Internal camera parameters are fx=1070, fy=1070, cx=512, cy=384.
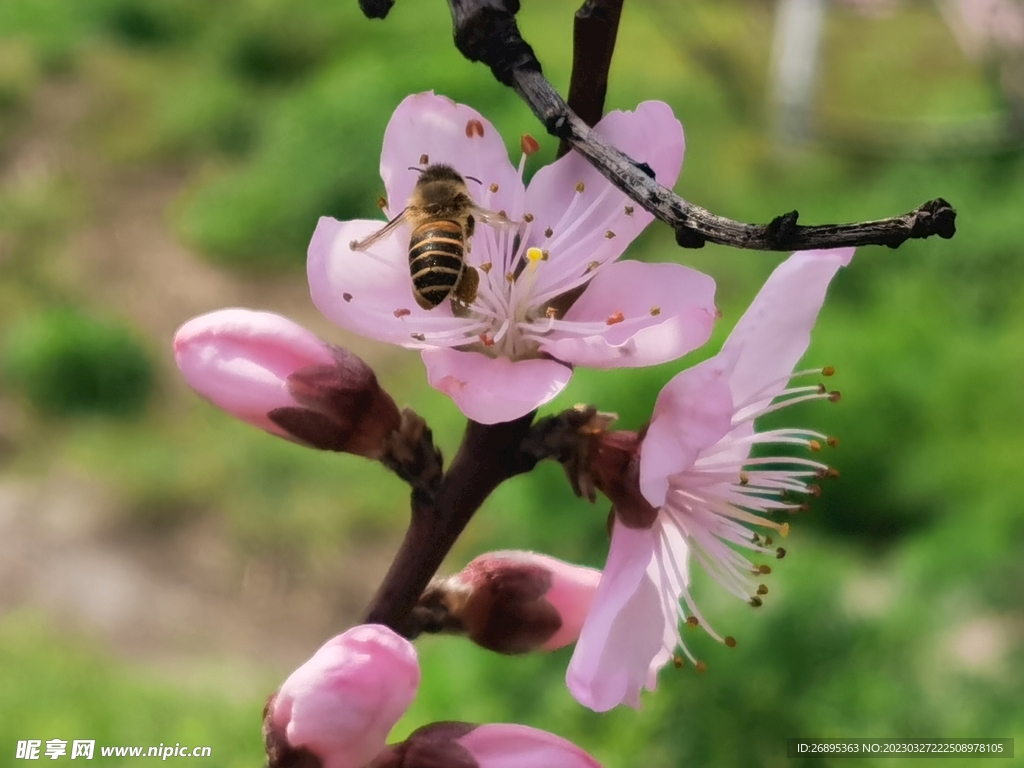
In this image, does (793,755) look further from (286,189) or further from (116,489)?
(286,189)

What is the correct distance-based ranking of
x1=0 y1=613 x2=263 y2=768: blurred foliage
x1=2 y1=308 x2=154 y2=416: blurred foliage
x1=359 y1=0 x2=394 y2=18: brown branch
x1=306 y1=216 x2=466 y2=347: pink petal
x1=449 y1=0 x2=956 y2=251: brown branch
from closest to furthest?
x1=449 y1=0 x2=956 y2=251: brown branch → x1=359 y1=0 x2=394 y2=18: brown branch → x1=306 y1=216 x2=466 y2=347: pink petal → x1=0 y1=613 x2=263 y2=768: blurred foliage → x1=2 y1=308 x2=154 y2=416: blurred foliage

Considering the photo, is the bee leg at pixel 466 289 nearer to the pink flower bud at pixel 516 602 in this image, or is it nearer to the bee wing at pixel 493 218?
the bee wing at pixel 493 218

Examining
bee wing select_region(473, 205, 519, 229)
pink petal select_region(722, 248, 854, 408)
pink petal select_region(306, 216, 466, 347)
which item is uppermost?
bee wing select_region(473, 205, 519, 229)

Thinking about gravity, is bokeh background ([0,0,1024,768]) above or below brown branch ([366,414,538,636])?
above

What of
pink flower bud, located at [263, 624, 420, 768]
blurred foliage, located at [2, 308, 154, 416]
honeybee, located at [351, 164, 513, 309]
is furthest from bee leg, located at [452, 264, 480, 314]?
blurred foliage, located at [2, 308, 154, 416]

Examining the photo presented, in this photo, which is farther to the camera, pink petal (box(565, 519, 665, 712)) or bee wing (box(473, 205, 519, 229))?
bee wing (box(473, 205, 519, 229))

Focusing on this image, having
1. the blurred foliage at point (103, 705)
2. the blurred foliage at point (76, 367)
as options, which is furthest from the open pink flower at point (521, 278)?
the blurred foliage at point (76, 367)

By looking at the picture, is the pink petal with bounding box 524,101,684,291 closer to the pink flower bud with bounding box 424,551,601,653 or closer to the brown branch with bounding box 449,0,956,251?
the brown branch with bounding box 449,0,956,251

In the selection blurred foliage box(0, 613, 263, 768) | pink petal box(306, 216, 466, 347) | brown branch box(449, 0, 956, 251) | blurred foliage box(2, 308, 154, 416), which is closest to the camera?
brown branch box(449, 0, 956, 251)
